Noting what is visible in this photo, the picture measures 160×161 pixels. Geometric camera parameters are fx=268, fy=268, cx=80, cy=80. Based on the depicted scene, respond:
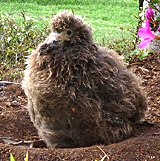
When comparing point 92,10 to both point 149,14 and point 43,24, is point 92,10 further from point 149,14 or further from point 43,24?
point 149,14

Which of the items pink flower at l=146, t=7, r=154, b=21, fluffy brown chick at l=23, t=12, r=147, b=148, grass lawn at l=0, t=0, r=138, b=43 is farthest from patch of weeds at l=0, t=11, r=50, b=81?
pink flower at l=146, t=7, r=154, b=21

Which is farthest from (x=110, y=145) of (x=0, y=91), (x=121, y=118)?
(x=0, y=91)

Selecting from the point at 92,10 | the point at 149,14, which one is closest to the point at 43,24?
the point at 92,10

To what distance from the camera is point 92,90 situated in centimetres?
241

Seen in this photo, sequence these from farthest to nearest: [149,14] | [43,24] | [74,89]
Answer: [43,24], [74,89], [149,14]

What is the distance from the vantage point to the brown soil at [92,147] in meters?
2.28

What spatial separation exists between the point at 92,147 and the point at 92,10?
28.8ft

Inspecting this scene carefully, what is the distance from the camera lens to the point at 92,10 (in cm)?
1050

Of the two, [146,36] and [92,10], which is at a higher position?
[146,36]

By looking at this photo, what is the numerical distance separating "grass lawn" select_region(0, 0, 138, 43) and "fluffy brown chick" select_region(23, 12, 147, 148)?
5797 mm

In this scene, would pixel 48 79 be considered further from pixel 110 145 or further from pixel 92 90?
pixel 110 145

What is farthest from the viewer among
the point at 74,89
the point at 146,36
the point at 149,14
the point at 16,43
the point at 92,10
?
the point at 92,10

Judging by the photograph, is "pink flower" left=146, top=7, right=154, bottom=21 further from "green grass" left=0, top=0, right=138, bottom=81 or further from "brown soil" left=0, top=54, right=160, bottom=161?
"green grass" left=0, top=0, right=138, bottom=81

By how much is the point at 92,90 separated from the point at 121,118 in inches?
17.1
